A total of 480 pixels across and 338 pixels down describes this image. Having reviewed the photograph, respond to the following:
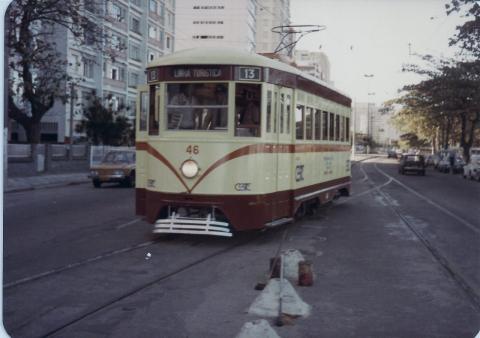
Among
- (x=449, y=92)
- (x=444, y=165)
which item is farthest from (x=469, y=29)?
(x=444, y=165)

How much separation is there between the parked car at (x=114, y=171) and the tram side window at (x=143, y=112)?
13126 millimetres

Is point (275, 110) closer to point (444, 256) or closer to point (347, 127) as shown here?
point (444, 256)

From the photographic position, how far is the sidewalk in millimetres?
23516

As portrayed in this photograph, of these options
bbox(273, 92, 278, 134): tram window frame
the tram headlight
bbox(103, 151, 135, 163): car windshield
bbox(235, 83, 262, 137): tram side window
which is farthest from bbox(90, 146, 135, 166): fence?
bbox(235, 83, 262, 137): tram side window

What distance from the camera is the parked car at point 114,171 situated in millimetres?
23625

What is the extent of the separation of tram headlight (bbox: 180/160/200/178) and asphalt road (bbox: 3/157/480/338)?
1195 mm

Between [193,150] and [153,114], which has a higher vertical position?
[153,114]

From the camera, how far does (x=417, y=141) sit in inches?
3637

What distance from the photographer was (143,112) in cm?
1074

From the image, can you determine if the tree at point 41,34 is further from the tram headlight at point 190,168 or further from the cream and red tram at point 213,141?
the tram headlight at point 190,168

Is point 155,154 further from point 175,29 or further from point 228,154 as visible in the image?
point 175,29

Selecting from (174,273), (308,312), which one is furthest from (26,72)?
(308,312)

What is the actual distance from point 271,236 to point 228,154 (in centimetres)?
219

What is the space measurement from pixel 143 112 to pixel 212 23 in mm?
49801
